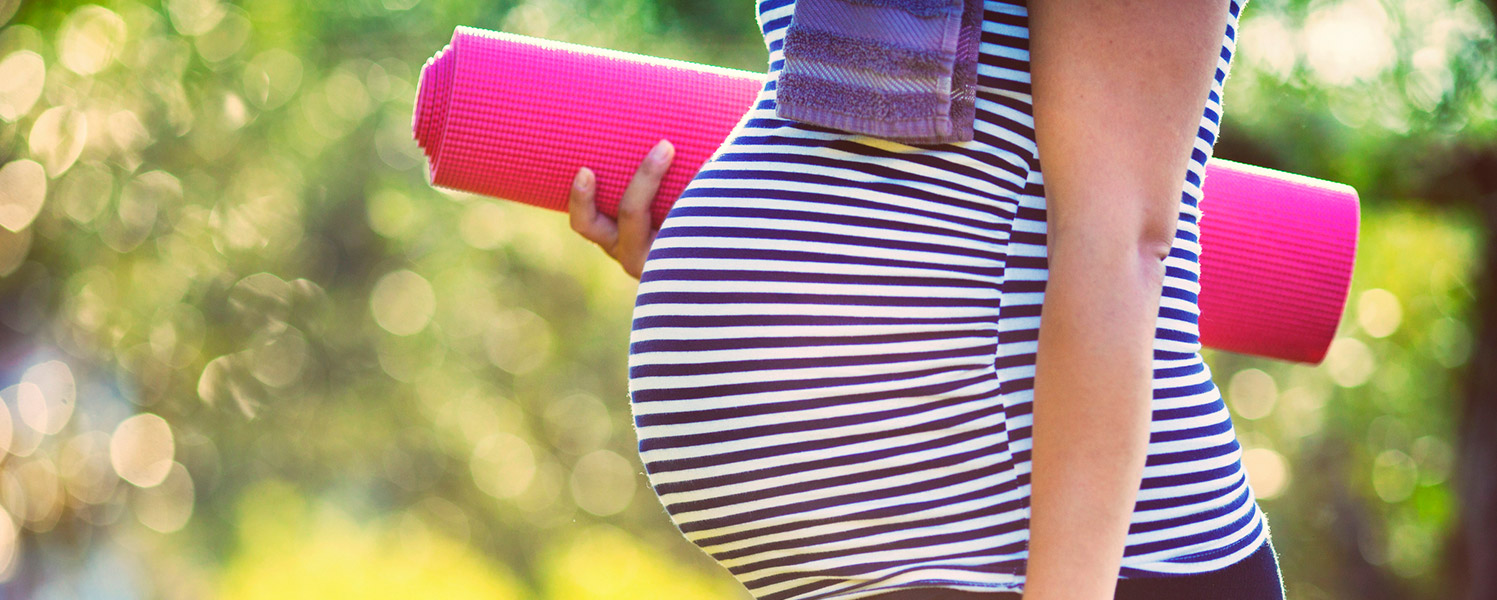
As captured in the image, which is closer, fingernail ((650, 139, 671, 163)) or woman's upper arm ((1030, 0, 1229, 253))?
woman's upper arm ((1030, 0, 1229, 253))

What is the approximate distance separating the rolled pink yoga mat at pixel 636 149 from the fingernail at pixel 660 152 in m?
0.02

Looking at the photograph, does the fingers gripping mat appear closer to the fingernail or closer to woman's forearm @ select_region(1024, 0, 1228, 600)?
the fingernail

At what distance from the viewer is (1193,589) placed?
72 cm

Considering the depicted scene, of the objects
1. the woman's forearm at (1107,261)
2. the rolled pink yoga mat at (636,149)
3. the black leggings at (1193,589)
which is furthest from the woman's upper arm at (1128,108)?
the rolled pink yoga mat at (636,149)

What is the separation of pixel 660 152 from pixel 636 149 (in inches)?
1.5

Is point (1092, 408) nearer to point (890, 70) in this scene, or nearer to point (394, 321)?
point (890, 70)

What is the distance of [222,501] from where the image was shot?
29.0 feet

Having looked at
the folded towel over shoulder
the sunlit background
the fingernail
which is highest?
the folded towel over shoulder

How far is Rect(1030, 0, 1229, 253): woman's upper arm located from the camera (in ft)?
2.11

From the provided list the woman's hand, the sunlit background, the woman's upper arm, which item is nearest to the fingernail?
the woman's hand

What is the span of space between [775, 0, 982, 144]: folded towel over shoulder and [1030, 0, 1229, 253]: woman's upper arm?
65 mm

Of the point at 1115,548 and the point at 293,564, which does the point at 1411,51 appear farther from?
the point at 293,564

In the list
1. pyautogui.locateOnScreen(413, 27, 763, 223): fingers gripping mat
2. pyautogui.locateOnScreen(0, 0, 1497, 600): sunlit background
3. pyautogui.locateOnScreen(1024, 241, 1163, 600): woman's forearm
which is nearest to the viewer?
pyautogui.locateOnScreen(1024, 241, 1163, 600): woman's forearm

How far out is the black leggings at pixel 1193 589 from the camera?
71cm
